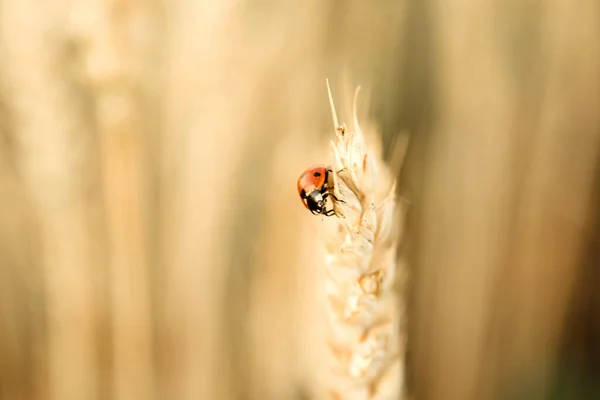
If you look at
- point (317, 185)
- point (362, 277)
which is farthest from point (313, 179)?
point (362, 277)

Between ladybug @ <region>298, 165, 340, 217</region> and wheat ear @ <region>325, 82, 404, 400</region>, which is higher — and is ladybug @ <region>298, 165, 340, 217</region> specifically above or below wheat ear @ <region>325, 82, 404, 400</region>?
above

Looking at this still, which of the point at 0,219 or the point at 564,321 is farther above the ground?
the point at 0,219

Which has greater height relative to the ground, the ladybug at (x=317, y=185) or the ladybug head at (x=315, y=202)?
the ladybug at (x=317, y=185)

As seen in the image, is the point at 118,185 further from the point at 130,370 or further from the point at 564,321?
the point at 564,321

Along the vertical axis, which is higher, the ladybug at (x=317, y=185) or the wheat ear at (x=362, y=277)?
the ladybug at (x=317, y=185)

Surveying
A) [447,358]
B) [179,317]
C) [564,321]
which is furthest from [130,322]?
[564,321]
